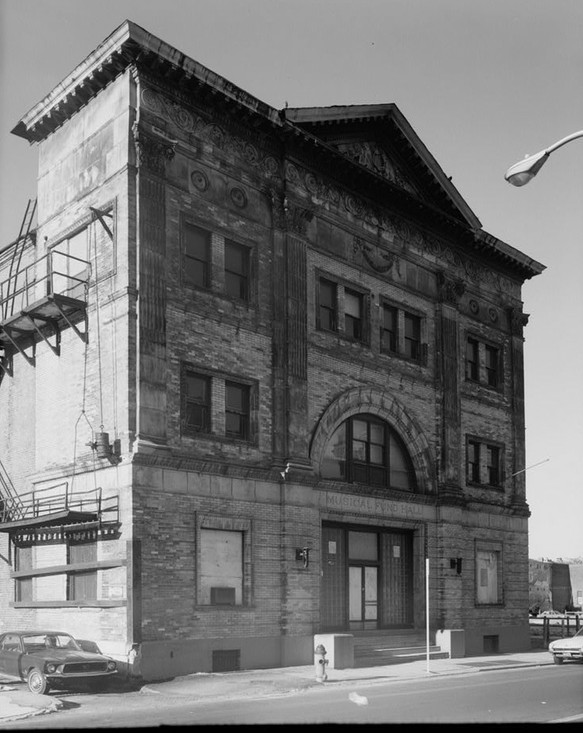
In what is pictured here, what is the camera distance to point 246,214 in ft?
92.1

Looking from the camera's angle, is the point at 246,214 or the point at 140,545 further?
the point at 246,214

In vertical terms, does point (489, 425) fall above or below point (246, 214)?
below

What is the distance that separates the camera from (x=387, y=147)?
112 ft

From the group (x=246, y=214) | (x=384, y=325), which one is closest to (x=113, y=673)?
(x=246, y=214)

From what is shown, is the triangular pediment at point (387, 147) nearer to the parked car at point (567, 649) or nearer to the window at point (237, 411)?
the window at point (237, 411)

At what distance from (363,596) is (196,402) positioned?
10024 mm

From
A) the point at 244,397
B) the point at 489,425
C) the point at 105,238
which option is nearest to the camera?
the point at 105,238

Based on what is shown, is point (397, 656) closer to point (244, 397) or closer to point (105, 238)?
point (244, 397)

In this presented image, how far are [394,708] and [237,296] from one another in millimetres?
13782

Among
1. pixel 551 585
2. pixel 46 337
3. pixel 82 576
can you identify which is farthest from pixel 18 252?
pixel 551 585

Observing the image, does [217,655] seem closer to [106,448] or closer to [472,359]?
[106,448]

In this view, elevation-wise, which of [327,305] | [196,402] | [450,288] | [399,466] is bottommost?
[399,466]

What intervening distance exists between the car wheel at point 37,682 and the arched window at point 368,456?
12.3 m

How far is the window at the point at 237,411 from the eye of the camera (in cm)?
2688
